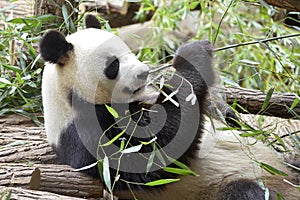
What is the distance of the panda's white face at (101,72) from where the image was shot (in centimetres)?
213

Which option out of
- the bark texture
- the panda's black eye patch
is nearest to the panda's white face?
the panda's black eye patch

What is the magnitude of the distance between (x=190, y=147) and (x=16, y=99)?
1.11 metres

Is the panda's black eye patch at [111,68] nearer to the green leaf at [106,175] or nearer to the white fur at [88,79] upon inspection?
the white fur at [88,79]

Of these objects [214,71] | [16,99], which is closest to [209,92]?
[214,71]

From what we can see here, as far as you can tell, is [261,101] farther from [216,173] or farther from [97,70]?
[97,70]

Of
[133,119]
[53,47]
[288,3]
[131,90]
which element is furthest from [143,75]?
[288,3]

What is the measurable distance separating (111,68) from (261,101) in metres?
0.81

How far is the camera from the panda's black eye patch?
2129 millimetres

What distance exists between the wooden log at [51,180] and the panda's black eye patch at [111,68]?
17.0 inches

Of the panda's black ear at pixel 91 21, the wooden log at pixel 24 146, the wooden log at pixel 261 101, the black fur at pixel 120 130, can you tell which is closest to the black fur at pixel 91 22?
the panda's black ear at pixel 91 21

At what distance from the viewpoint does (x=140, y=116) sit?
2.02 meters

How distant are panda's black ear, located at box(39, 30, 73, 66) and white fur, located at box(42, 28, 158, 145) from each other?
0.18ft

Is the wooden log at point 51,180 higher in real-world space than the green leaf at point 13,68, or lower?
lower

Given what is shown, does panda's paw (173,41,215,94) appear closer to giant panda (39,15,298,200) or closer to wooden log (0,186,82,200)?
giant panda (39,15,298,200)
